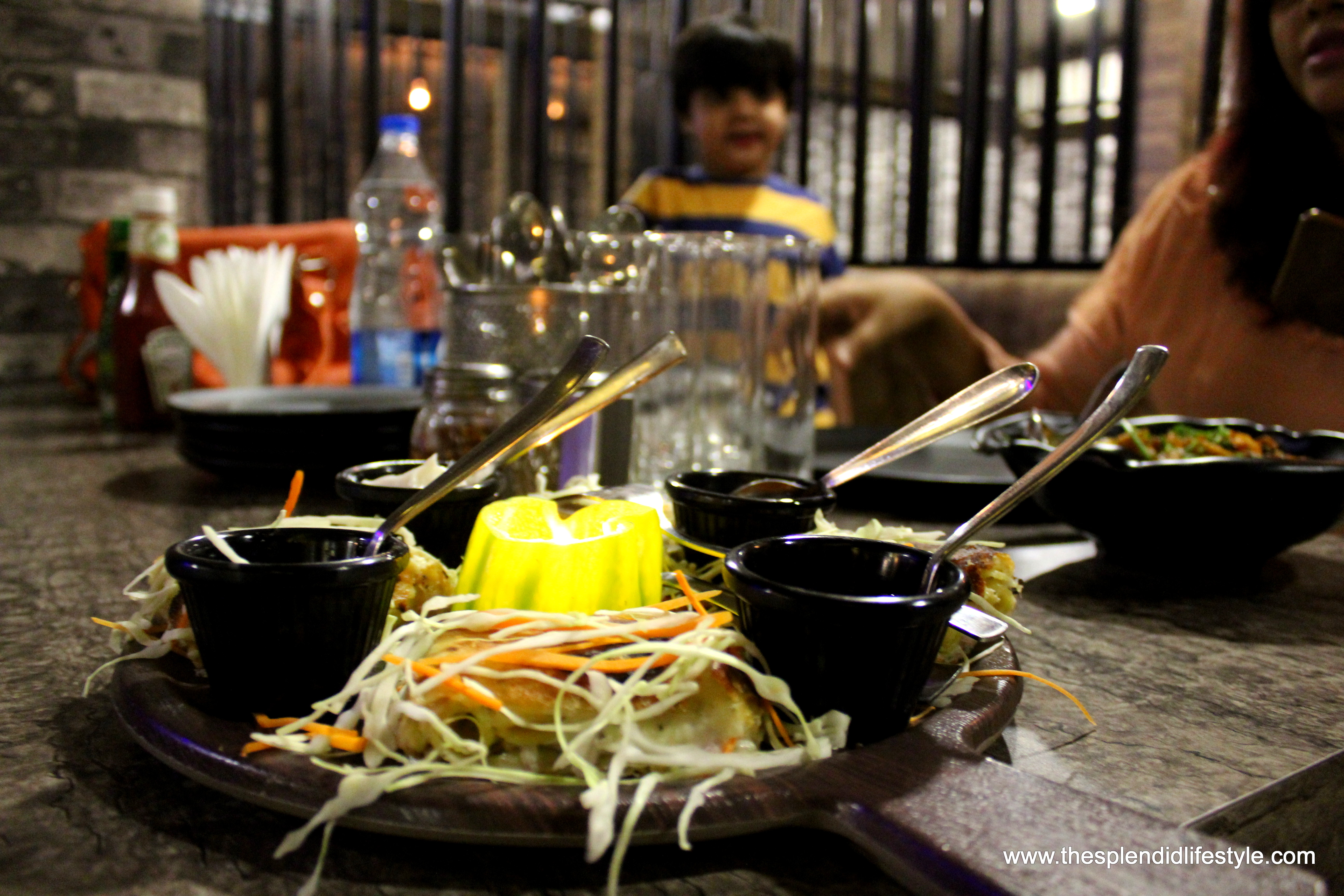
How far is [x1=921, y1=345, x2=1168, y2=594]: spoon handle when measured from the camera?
0.52m

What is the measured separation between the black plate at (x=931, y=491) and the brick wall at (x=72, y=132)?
2.30m

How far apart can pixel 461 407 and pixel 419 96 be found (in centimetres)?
432

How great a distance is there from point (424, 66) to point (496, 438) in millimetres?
6083

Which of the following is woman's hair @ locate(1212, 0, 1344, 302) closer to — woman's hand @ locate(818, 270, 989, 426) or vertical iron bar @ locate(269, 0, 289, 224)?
woman's hand @ locate(818, 270, 989, 426)

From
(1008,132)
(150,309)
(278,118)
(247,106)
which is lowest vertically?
(150,309)

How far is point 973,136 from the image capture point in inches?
132

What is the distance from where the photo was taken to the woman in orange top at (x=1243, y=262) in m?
1.69

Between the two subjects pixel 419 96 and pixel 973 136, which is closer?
pixel 973 136

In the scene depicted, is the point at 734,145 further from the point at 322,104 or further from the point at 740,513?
the point at 740,513

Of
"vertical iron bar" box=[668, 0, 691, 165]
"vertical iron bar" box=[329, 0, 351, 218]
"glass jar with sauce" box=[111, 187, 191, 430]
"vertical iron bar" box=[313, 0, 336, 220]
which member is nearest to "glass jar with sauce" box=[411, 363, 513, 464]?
"glass jar with sauce" box=[111, 187, 191, 430]

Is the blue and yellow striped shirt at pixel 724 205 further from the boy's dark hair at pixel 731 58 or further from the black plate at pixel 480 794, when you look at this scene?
the black plate at pixel 480 794

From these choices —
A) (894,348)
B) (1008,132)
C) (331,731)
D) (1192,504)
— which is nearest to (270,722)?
(331,731)

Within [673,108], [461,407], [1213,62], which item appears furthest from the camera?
[673,108]

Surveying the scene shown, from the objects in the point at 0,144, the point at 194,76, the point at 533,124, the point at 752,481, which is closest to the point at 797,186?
the point at 533,124
